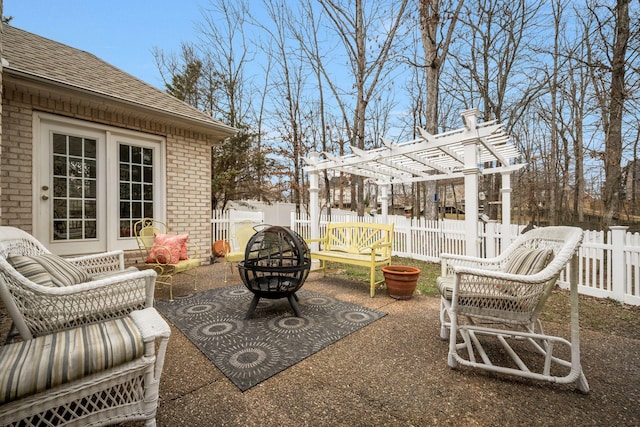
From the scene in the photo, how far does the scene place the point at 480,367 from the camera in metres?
1.93

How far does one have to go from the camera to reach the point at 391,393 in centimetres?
177

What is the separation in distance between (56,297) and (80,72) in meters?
4.65

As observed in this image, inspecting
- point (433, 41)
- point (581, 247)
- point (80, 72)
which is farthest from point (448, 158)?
point (80, 72)

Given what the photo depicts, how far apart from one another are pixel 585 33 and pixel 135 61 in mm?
12906

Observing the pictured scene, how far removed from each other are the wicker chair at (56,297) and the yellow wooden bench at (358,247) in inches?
107

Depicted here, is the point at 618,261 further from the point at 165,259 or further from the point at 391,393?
the point at 165,259

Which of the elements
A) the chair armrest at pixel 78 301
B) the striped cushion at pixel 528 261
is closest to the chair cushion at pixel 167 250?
the chair armrest at pixel 78 301

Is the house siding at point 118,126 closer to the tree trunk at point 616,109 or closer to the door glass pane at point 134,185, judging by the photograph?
the door glass pane at point 134,185

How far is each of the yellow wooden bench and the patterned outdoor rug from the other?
27.1 inches

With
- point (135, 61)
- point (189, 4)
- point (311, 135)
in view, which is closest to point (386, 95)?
point (311, 135)

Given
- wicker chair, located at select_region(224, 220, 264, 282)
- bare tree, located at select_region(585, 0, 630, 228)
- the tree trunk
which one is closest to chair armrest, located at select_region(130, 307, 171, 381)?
wicker chair, located at select_region(224, 220, 264, 282)

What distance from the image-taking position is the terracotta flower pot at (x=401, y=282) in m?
3.61

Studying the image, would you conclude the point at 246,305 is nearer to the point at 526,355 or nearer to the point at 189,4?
the point at 526,355

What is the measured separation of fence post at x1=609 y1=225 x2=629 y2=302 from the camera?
3605mm
